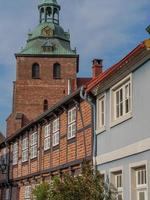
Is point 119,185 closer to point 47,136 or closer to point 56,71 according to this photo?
point 47,136

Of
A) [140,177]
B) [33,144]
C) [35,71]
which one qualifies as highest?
[35,71]

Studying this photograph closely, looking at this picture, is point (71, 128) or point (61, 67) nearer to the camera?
point (71, 128)

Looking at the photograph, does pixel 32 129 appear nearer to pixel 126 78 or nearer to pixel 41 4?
pixel 126 78

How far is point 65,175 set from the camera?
18.2 metres

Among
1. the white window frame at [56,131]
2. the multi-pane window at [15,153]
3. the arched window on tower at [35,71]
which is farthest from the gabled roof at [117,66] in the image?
the arched window on tower at [35,71]

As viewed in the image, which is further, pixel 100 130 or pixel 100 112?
pixel 100 112

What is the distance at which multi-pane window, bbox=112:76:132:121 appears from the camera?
16.7m

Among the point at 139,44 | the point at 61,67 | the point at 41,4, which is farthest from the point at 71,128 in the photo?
the point at 41,4

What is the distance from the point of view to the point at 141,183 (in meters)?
15.3

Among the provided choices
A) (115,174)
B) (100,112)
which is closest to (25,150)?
(100,112)

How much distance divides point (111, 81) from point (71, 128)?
5.89 metres

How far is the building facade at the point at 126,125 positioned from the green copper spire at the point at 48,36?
154 ft

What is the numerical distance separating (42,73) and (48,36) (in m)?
5.09

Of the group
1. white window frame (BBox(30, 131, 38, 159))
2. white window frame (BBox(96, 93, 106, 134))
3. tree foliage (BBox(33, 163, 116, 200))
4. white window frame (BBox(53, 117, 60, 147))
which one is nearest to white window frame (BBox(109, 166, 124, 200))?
tree foliage (BBox(33, 163, 116, 200))
